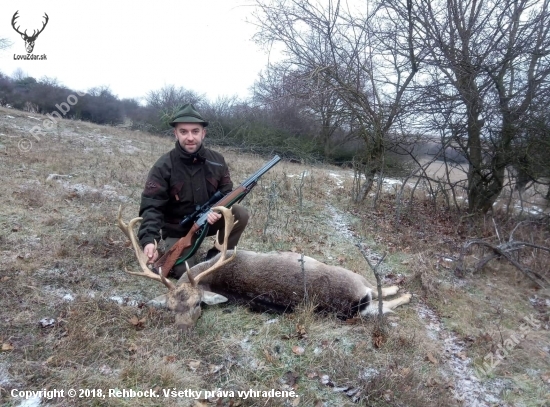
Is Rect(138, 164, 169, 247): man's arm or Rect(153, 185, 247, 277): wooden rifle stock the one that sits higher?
Rect(138, 164, 169, 247): man's arm

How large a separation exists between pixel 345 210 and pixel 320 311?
13.1ft

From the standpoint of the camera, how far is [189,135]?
3.93m

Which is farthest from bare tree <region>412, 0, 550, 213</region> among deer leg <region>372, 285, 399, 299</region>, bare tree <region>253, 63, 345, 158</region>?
deer leg <region>372, 285, 399, 299</region>

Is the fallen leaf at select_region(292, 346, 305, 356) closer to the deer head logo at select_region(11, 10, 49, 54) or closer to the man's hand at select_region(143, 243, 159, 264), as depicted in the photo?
the man's hand at select_region(143, 243, 159, 264)

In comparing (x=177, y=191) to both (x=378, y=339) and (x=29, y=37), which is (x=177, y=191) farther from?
(x=29, y=37)

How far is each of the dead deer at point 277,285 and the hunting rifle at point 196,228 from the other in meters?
0.20

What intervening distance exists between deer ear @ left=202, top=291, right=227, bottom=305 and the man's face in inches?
57.2

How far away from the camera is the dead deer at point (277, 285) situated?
11.8 feet

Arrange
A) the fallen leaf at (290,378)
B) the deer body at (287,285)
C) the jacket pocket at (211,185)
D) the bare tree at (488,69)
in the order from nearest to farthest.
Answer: the fallen leaf at (290,378) → the deer body at (287,285) → the jacket pocket at (211,185) → the bare tree at (488,69)

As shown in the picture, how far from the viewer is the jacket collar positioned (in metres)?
4.00

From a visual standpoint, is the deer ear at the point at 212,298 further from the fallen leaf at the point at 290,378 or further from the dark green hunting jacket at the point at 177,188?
the fallen leaf at the point at 290,378

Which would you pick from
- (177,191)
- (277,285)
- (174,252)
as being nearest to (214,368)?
(277,285)

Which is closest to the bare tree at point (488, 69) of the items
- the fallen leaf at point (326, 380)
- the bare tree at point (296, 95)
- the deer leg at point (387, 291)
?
the bare tree at point (296, 95)

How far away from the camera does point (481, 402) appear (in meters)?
2.82
